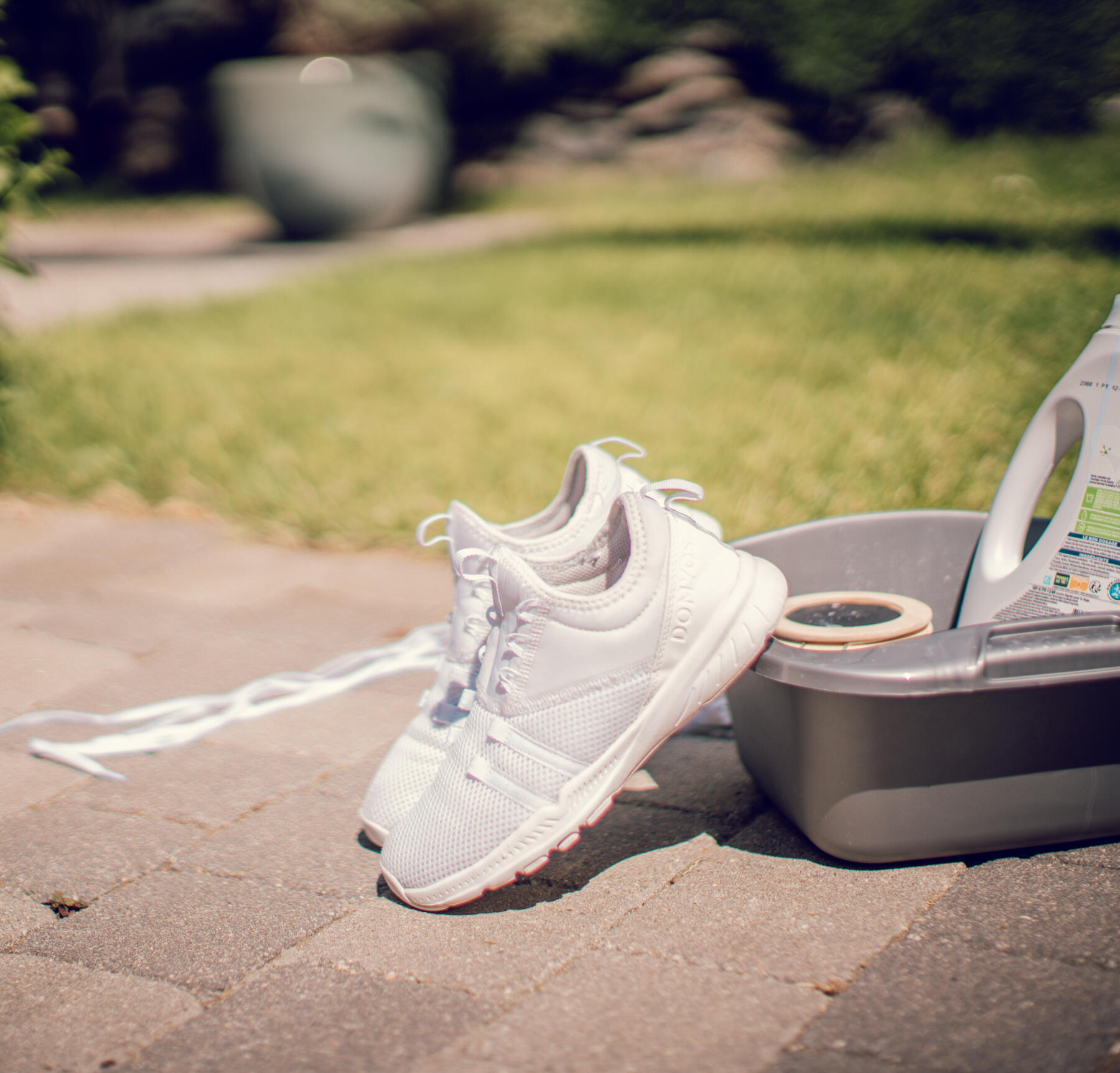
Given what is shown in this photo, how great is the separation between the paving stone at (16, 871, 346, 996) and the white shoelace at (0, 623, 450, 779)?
0.37 metres

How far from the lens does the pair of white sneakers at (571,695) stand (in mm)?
1272

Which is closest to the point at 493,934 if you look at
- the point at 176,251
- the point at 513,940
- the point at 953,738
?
the point at 513,940

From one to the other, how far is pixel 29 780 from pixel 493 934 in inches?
33.2

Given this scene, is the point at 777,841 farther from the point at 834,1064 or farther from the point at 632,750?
the point at 834,1064

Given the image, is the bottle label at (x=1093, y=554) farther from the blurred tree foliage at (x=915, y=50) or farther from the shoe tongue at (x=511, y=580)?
the blurred tree foliage at (x=915, y=50)

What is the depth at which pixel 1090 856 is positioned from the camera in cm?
132

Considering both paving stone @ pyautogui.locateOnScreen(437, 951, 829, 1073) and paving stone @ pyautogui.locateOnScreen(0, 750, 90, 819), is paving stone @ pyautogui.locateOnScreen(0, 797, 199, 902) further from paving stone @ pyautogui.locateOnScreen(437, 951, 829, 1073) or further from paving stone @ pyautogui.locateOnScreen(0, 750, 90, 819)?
paving stone @ pyautogui.locateOnScreen(437, 951, 829, 1073)

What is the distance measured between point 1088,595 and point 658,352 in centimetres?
270

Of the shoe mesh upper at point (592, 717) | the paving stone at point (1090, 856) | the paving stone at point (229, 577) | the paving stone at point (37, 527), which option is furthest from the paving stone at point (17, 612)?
the paving stone at point (1090, 856)

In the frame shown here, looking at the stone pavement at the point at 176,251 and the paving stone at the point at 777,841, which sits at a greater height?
the stone pavement at the point at 176,251

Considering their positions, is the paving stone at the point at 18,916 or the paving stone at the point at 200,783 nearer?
the paving stone at the point at 18,916

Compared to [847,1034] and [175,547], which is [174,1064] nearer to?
[847,1034]

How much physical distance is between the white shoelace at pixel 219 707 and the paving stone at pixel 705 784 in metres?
0.39

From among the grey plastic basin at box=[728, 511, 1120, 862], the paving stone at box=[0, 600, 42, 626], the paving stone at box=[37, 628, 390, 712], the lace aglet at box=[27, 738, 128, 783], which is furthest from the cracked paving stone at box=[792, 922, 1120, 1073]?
the paving stone at box=[0, 600, 42, 626]
